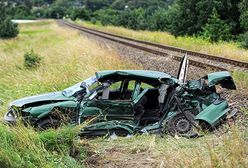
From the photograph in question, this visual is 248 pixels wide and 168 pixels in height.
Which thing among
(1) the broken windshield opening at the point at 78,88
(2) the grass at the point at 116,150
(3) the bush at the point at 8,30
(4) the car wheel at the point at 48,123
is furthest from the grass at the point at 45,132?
(3) the bush at the point at 8,30

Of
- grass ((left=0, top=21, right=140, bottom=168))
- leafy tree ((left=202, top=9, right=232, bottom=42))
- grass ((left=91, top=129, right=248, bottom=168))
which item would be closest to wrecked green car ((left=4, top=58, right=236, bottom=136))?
grass ((left=91, top=129, right=248, bottom=168))

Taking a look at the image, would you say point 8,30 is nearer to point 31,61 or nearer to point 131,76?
point 31,61

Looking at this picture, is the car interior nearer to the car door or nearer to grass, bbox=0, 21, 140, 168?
the car door

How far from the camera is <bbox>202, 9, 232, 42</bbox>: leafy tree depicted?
109 feet

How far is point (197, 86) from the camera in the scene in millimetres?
9906

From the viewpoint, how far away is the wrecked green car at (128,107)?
927 centimetres

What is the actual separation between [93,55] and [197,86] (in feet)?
36.4

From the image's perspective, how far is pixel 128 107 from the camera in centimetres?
943

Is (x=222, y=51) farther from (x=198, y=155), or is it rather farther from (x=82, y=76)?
(x=198, y=155)

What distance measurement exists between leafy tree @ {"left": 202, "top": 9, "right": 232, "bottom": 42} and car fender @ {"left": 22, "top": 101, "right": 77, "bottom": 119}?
24.7m

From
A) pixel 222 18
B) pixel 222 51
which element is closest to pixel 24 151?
pixel 222 51

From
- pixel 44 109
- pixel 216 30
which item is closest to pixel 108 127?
pixel 44 109

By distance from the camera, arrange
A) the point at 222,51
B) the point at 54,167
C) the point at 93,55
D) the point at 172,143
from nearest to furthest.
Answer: the point at 54,167
the point at 172,143
the point at 93,55
the point at 222,51

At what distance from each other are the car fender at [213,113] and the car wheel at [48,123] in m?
2.75
